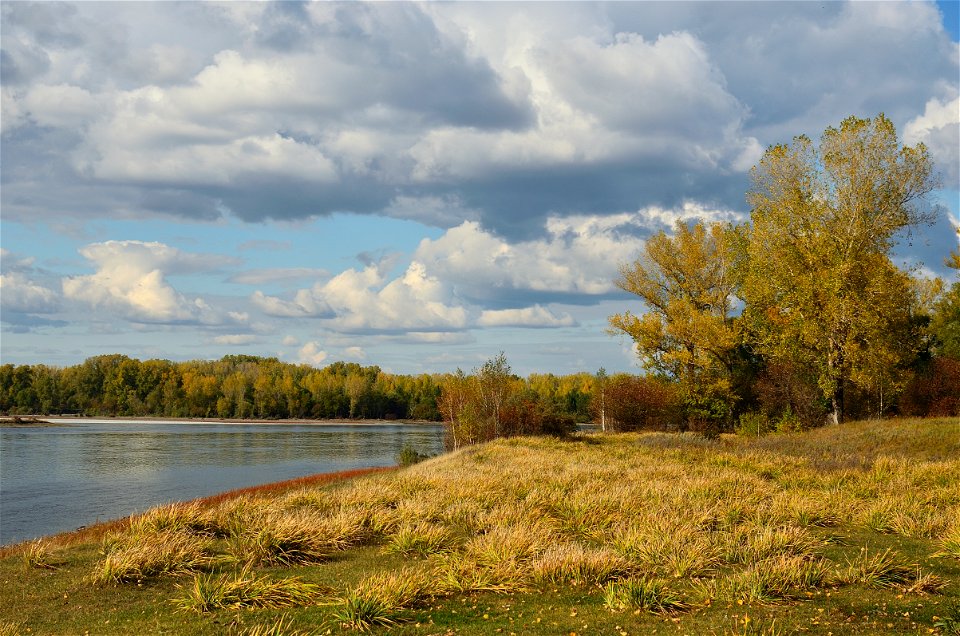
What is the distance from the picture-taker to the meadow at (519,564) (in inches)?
326

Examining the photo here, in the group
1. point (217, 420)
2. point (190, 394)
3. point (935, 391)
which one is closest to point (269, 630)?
point (935, 391)

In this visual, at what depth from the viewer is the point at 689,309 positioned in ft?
→ 143

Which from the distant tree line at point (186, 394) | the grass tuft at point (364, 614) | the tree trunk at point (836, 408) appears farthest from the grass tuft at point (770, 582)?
the distant tree line at point (186, 394)

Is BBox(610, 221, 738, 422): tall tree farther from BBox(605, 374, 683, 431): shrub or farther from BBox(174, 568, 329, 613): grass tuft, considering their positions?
BBox(174, 568, 329, 613): grass tuft

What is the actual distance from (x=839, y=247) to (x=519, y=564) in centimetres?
3223

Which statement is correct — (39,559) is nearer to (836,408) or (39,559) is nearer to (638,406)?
(836,408)

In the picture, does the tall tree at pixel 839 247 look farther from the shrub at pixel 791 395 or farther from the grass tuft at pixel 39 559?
the grass tuft at pixel 39 559

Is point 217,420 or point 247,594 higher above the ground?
point 247,594

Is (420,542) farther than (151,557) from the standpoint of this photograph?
Yes

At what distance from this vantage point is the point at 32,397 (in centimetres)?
12988

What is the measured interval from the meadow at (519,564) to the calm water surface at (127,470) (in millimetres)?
14469

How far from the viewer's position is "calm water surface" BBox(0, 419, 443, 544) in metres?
27.2

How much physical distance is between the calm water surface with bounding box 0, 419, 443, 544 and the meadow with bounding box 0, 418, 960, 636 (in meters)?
14.5

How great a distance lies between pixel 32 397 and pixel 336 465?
111907mm
